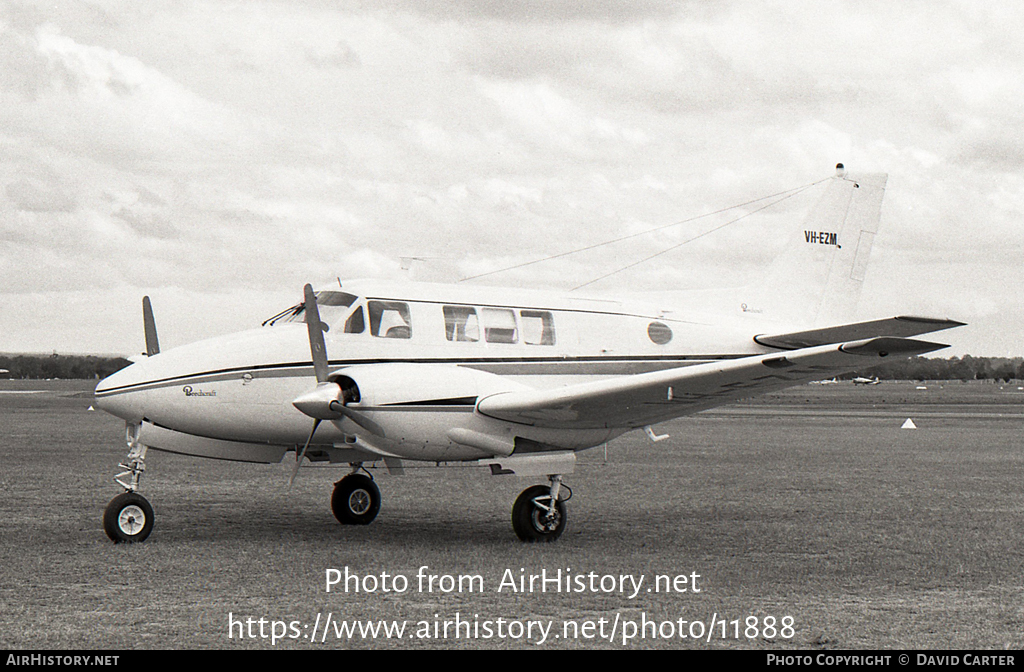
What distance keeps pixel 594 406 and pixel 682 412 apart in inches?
62.9

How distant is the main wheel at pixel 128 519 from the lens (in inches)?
453

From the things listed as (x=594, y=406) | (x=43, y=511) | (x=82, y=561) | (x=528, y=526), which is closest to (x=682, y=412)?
(x=594, y=406)

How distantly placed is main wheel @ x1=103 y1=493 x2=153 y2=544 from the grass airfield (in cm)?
30

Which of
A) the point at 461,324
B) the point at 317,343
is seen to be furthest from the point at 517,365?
the point at 317,343

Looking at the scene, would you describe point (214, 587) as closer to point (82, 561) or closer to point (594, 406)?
point (82, 561)

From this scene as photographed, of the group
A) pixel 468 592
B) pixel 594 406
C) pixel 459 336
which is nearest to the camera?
pixel 468 592

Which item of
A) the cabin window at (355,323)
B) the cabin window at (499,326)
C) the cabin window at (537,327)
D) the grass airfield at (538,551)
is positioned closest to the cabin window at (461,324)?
the cabin window at (499,326)

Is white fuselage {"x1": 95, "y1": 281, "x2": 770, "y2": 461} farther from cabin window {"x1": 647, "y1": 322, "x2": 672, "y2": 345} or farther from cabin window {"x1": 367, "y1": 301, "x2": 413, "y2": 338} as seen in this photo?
cabin window {"x1": 647, "y1": 322, "x2": 672, "y2": 345}

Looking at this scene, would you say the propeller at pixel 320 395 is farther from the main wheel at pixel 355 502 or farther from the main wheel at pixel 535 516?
the main wheel at pixel 355 502

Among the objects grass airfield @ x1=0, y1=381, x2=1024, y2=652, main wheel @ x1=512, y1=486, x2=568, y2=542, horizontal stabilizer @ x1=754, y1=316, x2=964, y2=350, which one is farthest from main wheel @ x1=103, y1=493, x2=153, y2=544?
horizontal stabilizer @ x1=754, y1=316, x2=964, y2=350

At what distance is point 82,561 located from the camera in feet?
34.4

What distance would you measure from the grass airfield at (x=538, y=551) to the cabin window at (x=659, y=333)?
100 inches

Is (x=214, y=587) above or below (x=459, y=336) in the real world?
below

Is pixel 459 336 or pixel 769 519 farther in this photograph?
pixel 769 519
